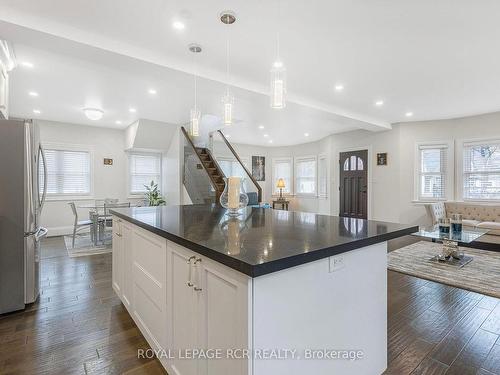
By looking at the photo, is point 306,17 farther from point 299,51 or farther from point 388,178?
point 388,178

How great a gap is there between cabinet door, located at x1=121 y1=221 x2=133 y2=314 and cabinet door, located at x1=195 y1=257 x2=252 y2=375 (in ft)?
4.06

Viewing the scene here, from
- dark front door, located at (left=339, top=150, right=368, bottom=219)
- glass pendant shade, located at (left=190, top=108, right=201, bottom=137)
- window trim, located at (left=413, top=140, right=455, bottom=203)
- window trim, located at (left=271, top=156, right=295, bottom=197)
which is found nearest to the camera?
glass pendant shade, located at (left=190, top=108, right=201, bottom=137)

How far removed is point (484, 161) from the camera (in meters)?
5.59

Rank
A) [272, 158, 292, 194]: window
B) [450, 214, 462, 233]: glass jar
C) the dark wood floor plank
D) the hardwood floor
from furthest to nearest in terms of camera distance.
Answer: [272, 158, 292, 194]: window < [450, 214, 462, 233]: glass jar < the dark wood floor plank < the hardwood floor

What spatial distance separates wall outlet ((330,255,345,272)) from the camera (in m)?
1.28

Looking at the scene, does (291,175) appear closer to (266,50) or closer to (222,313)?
(266,50)

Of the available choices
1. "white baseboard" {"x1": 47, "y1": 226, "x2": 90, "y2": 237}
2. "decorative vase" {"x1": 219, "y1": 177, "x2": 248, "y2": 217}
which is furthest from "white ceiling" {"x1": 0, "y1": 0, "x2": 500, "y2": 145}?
"white baseboard" {"x1": 47, "y1": 226, "x2": 90, "y2": 237}

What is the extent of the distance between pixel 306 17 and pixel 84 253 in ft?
15.9

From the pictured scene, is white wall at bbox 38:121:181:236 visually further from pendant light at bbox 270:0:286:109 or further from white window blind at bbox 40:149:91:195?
pendant light at bbox 270:0:286:109

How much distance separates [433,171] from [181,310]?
6.70 metres

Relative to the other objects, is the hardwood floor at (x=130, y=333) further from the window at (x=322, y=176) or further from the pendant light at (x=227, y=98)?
the window at (x=322, y=176)

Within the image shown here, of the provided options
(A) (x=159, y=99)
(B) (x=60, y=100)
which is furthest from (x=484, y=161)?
(B) (x=60, y=100)

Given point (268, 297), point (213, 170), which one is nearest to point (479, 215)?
point (213, 170)

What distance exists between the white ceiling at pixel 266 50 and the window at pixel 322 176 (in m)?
3.58
